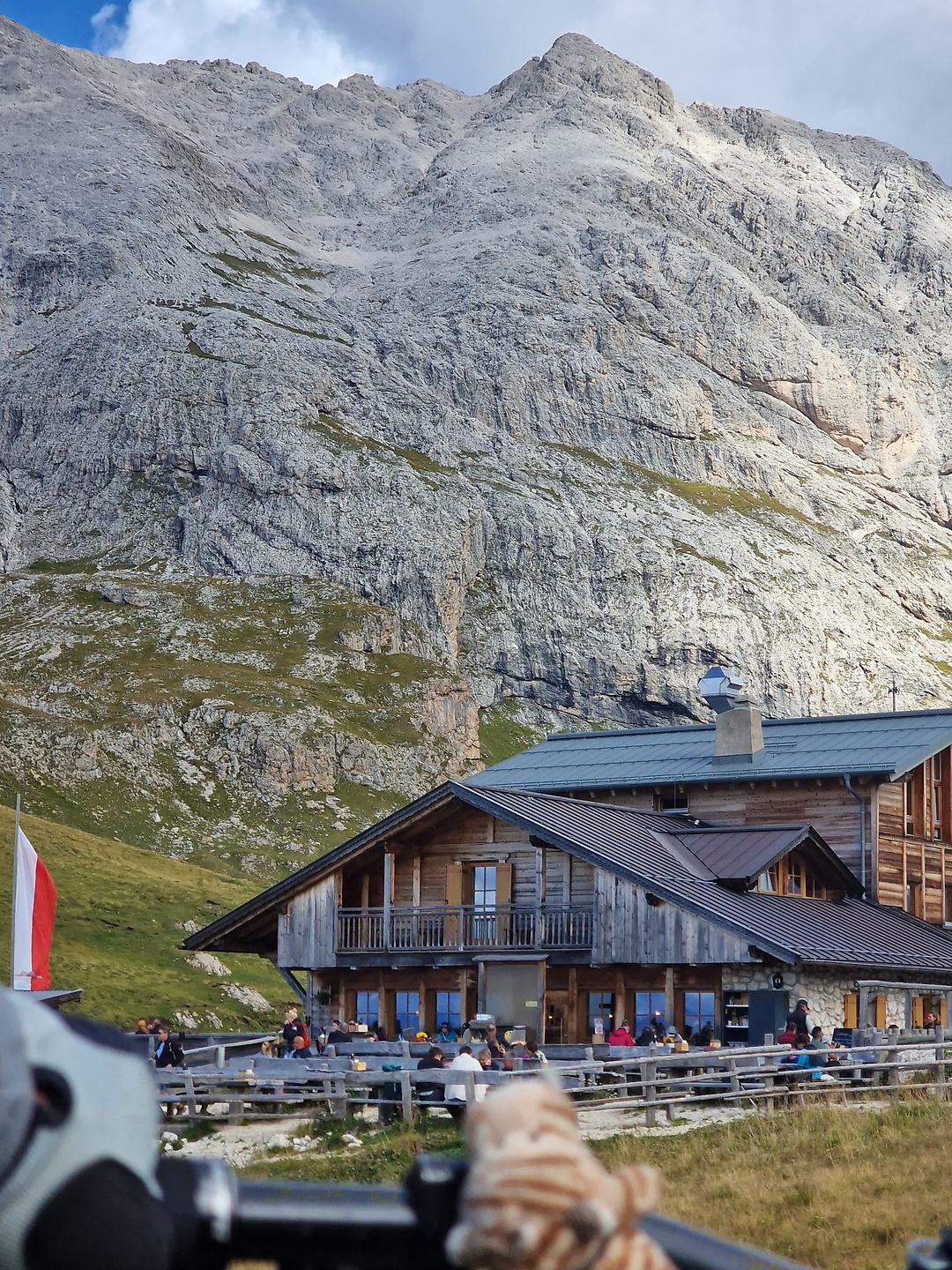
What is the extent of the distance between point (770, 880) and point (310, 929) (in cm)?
1083

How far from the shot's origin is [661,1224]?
298cm

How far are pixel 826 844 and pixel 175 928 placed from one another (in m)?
30.0

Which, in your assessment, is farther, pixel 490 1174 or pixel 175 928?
pixel 175 928

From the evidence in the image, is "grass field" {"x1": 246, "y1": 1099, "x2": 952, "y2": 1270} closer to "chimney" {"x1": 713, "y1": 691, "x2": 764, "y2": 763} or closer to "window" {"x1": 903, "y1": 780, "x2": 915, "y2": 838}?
"window" {"x1": 903, "y1": 780, "x2": 915, "y2": 838}

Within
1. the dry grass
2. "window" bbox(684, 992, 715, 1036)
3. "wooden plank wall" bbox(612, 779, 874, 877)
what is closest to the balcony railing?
"window" bbox(684, 992, 715, 1036)

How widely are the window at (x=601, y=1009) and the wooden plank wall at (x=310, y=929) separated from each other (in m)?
6.25

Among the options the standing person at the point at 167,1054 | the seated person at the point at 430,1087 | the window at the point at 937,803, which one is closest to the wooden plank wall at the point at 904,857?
the window at the point at 937,803

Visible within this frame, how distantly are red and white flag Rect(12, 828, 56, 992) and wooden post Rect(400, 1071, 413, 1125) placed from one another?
254 inches

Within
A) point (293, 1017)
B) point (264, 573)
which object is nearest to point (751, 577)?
point (264, 573)

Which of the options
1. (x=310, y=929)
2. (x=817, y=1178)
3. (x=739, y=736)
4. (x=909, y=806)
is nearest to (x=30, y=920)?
(x=310, y=929)

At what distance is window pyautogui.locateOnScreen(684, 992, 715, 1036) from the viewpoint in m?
29.5

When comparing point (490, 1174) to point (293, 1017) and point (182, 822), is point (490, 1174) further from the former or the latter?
point (182, 822)

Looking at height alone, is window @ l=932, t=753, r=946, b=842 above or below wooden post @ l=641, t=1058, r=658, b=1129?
above

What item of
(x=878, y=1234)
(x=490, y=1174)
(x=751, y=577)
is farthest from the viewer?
(x=751, y=577)
